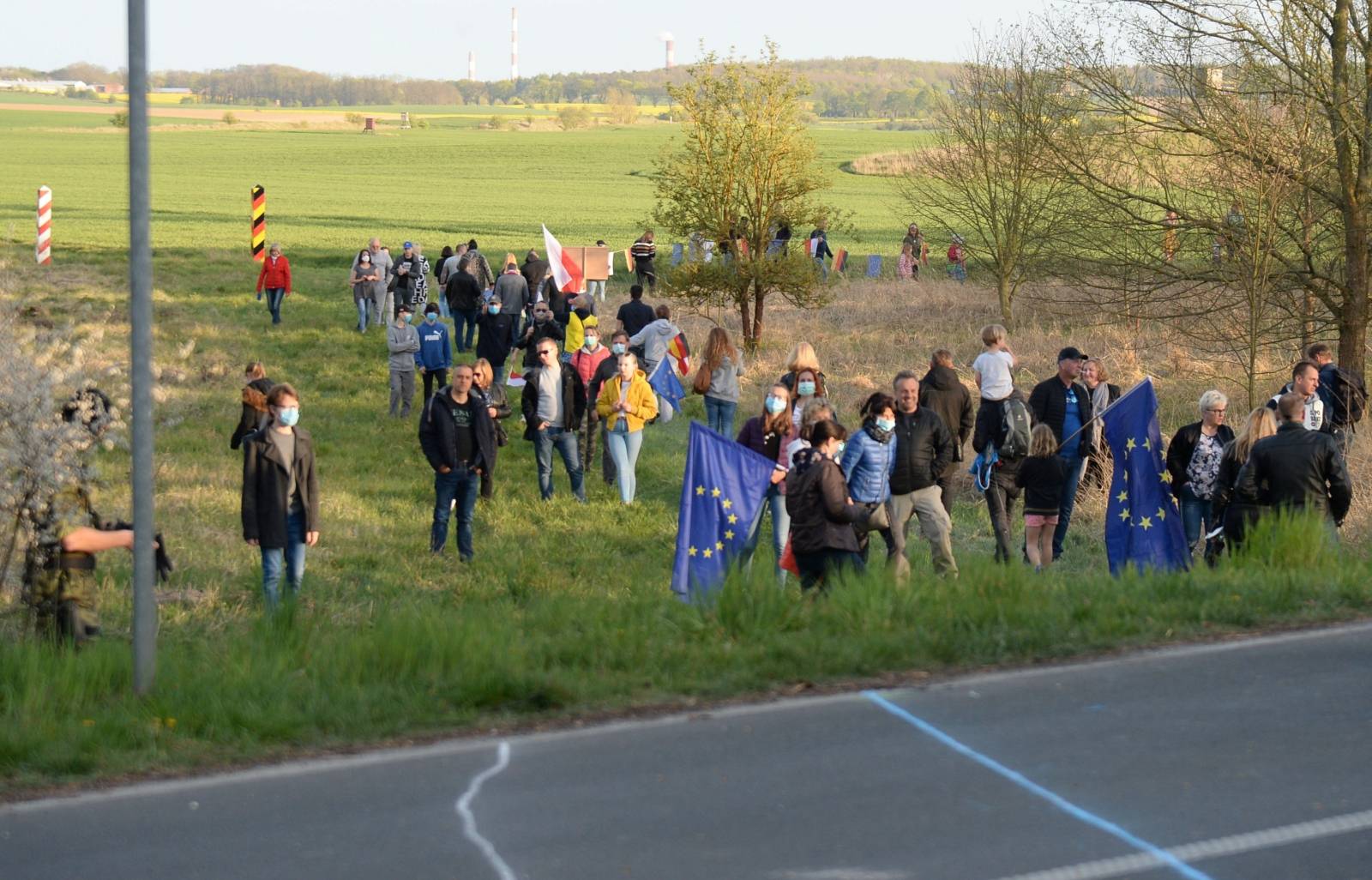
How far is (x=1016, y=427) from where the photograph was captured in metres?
12.8

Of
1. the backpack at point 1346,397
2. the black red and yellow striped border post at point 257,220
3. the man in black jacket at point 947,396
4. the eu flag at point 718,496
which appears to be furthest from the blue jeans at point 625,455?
the black red and yellow striped border post at point 257,220

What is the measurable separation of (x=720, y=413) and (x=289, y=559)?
6385 millimetres

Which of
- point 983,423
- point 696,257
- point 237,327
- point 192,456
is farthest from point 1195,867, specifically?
point 237,327

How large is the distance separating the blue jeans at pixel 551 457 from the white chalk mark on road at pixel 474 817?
8.75 metres

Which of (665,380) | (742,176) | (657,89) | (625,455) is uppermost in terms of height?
(657,89)

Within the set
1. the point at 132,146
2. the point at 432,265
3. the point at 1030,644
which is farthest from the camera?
the point at 432,265

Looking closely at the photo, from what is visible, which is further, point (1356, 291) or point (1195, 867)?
point (1356, 291)

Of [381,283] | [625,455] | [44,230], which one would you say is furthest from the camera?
[44,230]

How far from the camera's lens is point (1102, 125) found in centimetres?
2028

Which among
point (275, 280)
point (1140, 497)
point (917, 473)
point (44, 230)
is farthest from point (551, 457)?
point (44, 230)

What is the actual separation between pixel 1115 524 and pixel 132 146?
814cm

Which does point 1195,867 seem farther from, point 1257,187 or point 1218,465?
point 1257,187

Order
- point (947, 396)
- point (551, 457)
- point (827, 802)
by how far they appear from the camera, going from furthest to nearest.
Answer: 1. point (551, 457)
2. point (947, 396)
3. point (827, 802)

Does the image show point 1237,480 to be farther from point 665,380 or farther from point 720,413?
point 665,380
